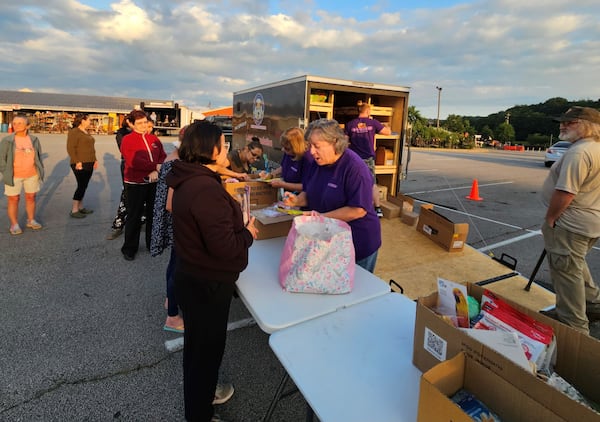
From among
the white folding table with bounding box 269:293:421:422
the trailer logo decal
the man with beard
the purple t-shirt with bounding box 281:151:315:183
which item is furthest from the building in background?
the white folding table with bounding box 269:293:421:422

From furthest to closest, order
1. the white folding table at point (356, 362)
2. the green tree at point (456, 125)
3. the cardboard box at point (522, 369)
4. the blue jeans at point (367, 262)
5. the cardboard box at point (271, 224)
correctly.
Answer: the green tree at point (456, 125) → the cardboard box at point (271, 224) → the blue jeans at point (367, 262) → the white folding table at point (356, 362) → the cardboard box at point (522, 369)

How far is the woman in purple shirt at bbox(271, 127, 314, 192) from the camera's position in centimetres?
339

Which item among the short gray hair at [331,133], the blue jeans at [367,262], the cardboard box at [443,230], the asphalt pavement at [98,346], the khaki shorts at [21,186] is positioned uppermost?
the short gray hair at [331,133]

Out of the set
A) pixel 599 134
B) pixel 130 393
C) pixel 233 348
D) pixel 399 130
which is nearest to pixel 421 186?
pixel 399 130

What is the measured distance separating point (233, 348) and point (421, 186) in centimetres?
976

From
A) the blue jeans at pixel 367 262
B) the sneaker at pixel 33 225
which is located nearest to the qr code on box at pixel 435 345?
the blue jeans at pixel 367 262

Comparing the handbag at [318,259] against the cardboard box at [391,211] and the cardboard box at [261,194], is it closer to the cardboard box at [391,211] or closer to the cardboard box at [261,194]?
the cardboard box at [261,194]

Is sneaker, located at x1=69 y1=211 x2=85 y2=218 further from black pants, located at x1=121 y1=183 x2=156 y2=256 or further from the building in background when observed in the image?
the building in background

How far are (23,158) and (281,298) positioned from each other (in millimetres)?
4925

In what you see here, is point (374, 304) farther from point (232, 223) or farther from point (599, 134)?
point (599, 134)

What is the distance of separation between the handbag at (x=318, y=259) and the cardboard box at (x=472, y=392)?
789mm

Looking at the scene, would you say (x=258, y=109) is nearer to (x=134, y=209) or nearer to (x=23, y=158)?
(x=134, y=209)

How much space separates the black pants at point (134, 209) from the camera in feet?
14.1

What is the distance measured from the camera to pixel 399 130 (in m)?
6.30
